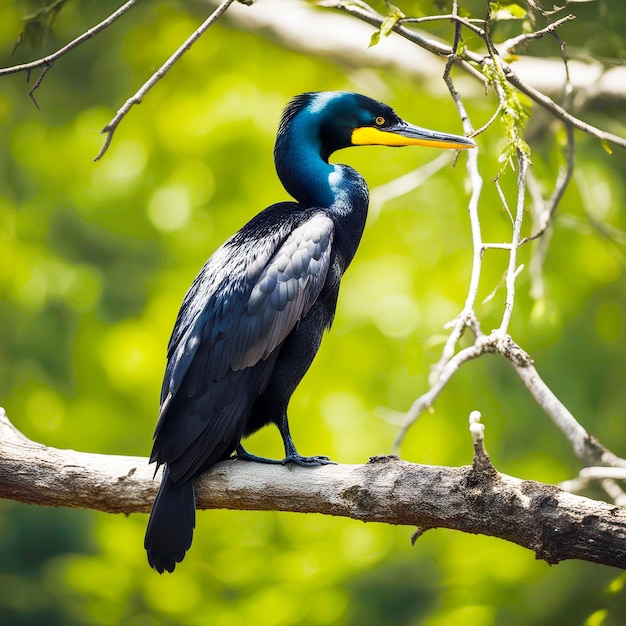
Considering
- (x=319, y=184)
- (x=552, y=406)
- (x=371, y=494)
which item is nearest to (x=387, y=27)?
(x=319, y=184)

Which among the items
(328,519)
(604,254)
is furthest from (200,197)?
(604,254)

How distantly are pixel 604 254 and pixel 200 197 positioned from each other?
91.5 inches

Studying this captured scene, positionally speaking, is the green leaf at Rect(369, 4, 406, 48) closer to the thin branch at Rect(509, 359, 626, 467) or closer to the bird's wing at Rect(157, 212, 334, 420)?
the bird's wing at Rect(157, 212, 334, 420)

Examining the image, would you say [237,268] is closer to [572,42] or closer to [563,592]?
[572,42]

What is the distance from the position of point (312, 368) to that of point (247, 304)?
271cm

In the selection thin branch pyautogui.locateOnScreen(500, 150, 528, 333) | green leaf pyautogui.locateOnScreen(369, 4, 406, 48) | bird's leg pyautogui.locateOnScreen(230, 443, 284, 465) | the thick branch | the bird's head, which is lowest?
the thick branch

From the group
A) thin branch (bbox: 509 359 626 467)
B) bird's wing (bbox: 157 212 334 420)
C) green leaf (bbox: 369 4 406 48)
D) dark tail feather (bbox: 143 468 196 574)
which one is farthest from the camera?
bird's wing (bbox: 157 212 334 420)

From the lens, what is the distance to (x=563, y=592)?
5406 mm

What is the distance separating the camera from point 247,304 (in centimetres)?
254

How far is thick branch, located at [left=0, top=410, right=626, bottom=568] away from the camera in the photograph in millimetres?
1908

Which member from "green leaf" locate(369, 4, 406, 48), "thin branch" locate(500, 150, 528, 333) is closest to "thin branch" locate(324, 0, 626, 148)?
"green leaf" locate(369, 4, 406, 48)

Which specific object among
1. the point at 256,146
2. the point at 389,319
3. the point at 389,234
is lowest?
the point at 389,319

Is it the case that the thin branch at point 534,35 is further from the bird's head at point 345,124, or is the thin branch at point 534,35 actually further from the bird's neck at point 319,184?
the bird's neck at point 319,184

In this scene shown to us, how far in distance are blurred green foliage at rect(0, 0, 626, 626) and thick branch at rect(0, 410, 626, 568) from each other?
2536 millimetres
